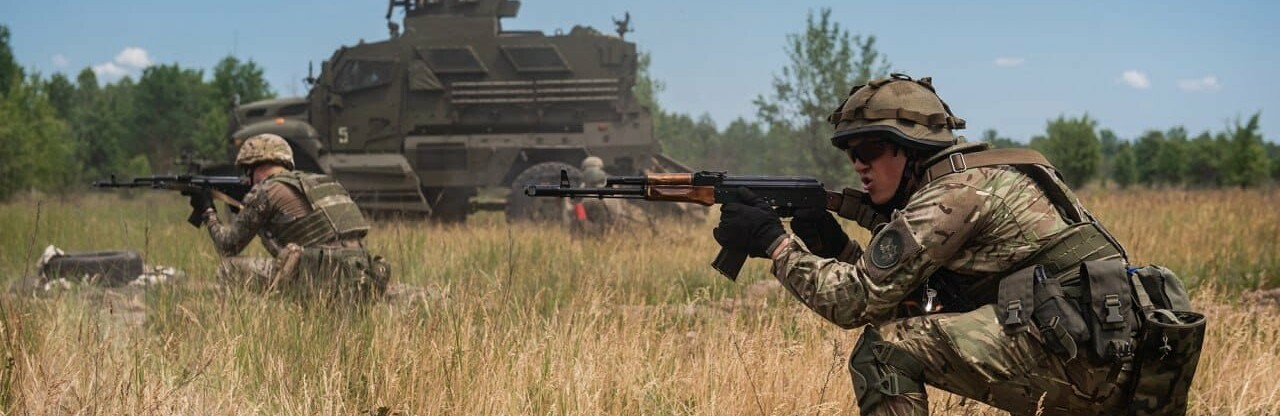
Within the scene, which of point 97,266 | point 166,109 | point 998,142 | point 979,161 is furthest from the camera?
point 998,142

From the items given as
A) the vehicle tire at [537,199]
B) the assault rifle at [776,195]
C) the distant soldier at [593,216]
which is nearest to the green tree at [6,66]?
the vehicle tire at [537,199]

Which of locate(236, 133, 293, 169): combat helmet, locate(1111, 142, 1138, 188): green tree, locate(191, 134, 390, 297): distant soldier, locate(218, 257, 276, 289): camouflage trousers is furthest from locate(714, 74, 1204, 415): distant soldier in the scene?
locate(1111, 142, 1138, 188): green tree

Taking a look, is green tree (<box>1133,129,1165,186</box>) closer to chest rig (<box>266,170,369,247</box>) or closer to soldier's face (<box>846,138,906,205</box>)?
chest rig (<box>266,170,369,247</box>)

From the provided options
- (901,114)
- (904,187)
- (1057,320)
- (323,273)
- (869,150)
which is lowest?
(323,273)

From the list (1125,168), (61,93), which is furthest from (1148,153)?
(61,93)

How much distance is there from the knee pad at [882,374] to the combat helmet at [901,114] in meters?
0.60

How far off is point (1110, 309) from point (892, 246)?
1.93ft

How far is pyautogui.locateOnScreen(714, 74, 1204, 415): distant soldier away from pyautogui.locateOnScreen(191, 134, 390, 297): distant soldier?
3467 mm

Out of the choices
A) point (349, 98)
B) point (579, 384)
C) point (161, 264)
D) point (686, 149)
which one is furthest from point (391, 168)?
point (686, 149)

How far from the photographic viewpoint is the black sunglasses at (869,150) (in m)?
3.32

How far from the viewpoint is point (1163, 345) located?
2.92 metres

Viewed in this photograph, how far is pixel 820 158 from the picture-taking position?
76.7 feet

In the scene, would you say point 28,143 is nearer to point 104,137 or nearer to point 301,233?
point 104,137

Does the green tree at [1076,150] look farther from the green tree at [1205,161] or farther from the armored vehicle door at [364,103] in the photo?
the armored vehicle door at [364,103]
